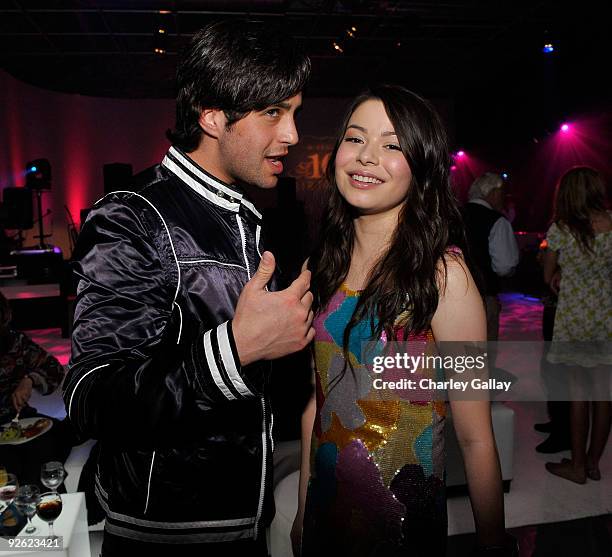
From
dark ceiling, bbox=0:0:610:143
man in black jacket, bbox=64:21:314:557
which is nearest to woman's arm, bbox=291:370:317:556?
man in black jacket, bbox=64:21:314:557

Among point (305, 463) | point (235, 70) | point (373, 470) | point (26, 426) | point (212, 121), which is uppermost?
point (235, 70)

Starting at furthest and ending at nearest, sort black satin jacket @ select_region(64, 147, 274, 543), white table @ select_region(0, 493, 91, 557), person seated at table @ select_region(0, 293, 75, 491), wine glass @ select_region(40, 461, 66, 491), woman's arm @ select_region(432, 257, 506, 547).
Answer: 1. person seated at table @ select_region(0, 293, 75, 491)
2. wine glass @ select_region(40, 461, 66, 491)
3. white table @ select_region(0, 493, 91, 557)
4. woman's arm @ select_region(432, 257, 506, 547)
5. black satin jacket @ select_region(64, 147, 274, 543)

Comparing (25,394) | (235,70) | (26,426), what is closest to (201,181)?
(235,70)

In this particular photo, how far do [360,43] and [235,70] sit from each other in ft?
29.0

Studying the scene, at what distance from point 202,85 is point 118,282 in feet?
1.87

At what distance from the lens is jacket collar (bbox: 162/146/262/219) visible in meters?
1.36

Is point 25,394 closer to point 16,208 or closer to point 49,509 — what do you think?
point 49,509

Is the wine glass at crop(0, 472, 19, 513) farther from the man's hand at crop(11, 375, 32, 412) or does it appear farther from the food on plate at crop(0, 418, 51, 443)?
the man's hand at crop(11, 375, 32, 412)

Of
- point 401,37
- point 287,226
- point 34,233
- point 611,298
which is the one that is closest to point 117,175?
point 287,226

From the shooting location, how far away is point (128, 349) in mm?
1035

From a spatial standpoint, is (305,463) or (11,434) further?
(11,434)

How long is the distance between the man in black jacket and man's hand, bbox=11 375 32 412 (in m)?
2.05

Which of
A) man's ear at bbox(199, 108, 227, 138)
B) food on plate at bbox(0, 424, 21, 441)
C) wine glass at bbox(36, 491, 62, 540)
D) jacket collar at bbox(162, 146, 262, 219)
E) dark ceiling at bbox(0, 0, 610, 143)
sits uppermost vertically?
dark ceiling at bbox(0, 0, 610, 143)

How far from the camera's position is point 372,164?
5.11 ft
